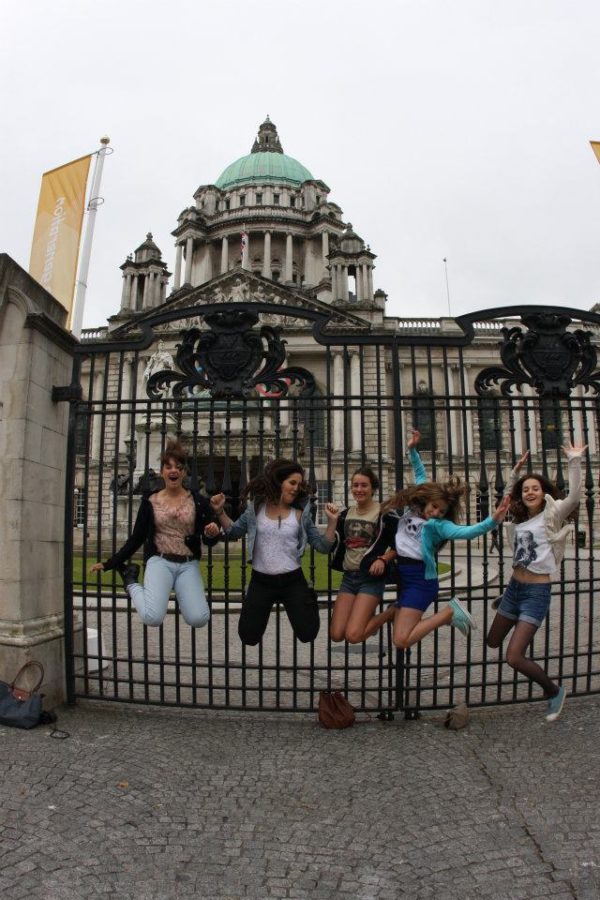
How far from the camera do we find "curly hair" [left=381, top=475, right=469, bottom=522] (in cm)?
505

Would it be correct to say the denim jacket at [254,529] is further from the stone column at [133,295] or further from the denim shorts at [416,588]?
the stone column at [133,295]

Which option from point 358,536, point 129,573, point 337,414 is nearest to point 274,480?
point 358,536

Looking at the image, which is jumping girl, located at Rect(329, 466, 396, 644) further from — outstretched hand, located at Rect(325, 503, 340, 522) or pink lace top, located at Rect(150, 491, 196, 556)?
pink lace top, located at Rect(150, 491, 196, 556)

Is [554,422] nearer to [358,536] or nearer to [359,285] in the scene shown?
[358,536]

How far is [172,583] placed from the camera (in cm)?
523

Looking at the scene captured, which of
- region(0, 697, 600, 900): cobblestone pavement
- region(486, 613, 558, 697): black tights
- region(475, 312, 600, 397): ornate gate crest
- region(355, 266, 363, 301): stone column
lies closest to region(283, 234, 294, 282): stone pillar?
region(355, 266, 363, 301): stone column

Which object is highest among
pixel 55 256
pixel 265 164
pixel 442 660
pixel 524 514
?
pixel 265 164

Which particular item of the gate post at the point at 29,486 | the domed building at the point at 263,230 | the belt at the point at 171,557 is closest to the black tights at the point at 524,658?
the belt at the point at 171,557

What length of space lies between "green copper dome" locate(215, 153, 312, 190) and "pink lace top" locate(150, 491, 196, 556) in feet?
253

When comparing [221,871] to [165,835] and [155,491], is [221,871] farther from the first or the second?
[155,491]

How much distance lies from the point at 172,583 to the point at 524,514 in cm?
315

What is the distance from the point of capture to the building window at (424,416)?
569cm

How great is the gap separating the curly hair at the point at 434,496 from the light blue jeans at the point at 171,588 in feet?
5.69

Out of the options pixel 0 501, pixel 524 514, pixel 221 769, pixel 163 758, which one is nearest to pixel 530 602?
pixel 524 514
